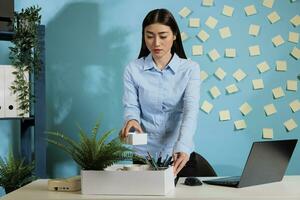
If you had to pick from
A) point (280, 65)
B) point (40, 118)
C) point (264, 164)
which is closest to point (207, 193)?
point (264, 164)

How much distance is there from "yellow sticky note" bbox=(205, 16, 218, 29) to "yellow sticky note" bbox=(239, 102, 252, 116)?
549 millimetres

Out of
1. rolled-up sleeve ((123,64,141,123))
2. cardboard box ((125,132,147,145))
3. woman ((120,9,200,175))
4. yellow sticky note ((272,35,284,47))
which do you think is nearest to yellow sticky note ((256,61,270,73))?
yellow sticky note ((272,35,284,47))

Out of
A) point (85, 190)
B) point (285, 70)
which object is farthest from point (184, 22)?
point (85, 190)

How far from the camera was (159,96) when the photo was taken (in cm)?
232

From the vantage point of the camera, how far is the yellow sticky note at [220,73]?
2908 mm

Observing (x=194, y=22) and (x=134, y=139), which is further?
(x=194, y=22)

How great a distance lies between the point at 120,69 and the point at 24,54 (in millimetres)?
682

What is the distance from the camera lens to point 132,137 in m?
1.57

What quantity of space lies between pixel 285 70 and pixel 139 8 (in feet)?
3.42

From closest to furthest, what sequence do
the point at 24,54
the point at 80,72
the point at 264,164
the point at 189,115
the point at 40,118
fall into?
the point at 264,164
the point at 189,115
the point at 24,54
the point at 40,118
the point at 80,72

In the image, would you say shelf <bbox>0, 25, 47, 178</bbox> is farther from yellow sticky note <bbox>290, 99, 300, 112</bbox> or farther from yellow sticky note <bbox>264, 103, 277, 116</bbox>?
yellow sticky note <bbox>290, 99, 300, 112</bbox>

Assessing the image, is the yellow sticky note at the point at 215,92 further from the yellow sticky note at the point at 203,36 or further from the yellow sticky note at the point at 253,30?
the yellow sticky note at the point at 253,30

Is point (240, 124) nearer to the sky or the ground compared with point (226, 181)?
nearer to the sky

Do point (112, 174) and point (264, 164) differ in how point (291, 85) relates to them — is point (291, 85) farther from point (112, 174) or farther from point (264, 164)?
point (112, 174)
